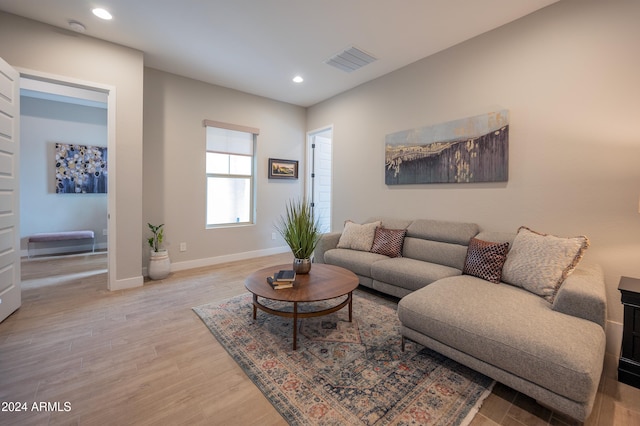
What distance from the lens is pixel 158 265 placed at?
3.61 m

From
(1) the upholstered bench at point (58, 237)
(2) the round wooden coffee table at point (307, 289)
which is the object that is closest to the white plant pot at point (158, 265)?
(2) the round wooden coffee table at point (307, 289)

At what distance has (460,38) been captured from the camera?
2971 millimetres

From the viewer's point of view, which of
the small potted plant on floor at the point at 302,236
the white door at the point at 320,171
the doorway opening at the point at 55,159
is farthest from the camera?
the white door at the point at 320,171

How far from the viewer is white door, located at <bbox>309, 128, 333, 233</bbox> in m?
5.48

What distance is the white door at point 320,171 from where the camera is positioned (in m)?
5.48

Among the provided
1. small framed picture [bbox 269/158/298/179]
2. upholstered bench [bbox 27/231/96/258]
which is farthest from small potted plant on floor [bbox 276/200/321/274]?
upholstered bench [bbox 27/231/96/258]

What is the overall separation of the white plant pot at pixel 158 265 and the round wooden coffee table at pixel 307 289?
1.84m

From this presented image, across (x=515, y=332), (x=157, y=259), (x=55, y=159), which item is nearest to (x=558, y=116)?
(x=515, y=332)

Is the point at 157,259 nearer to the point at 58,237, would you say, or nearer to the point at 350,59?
the point at 58,237

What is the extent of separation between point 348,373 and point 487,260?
1.57m

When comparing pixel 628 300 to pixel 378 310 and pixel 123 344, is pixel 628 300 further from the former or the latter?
pixel 123 344

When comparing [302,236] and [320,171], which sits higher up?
[320,171]

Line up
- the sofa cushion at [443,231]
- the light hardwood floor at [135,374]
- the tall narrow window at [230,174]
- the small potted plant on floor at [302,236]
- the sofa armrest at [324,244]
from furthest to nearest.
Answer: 1. the tall narrow window at [230,174]
2. the sofa armrest at [324,244]
3. the sofa cushion at [443,231]
4. the small potted plant on floor at [302,236]
5. the light hardwood floor at [135,374]

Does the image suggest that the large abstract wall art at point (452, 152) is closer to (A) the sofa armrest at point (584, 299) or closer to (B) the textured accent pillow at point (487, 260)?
(B) the textured accent pillow at point (487, 260)
